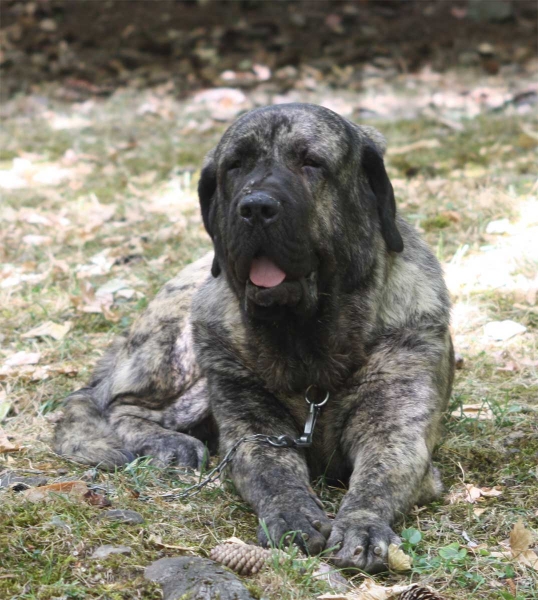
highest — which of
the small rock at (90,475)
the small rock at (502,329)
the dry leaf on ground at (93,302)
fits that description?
the small rock at (90,475)

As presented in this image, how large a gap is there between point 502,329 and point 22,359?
2.71m

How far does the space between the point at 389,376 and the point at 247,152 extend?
1.07 m

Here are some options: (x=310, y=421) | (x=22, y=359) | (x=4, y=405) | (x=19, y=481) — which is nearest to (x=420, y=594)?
(x=310, y=421)

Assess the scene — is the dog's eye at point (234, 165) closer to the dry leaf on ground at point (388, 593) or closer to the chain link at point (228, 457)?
→ the chain link at point (228, 457)

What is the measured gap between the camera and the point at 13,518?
3.02 metres

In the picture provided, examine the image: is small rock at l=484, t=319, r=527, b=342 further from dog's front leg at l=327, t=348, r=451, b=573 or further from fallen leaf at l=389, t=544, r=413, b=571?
fallen leaf at l=389, t=544, r=413, b=571

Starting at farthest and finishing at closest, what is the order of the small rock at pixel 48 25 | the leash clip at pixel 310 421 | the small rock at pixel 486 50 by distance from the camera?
the small rock at pixel 48 25 → the small rock at pixel 486 50 → the leash clip at pixel 310 421

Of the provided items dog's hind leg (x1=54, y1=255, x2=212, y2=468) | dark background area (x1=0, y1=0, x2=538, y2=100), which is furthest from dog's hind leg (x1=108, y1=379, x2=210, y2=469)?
dark background area (x1=0, y1=0, x2=538, y2=100)

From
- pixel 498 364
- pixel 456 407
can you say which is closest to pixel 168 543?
pixel 456 407

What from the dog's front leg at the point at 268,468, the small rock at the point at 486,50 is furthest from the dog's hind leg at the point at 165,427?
the small rock at the point at 486,50

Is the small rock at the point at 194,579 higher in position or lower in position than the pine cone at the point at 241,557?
higher

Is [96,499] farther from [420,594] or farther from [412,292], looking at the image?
[412,292]

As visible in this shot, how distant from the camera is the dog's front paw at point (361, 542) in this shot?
2992mm

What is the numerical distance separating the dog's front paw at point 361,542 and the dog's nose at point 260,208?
3.59 feet
